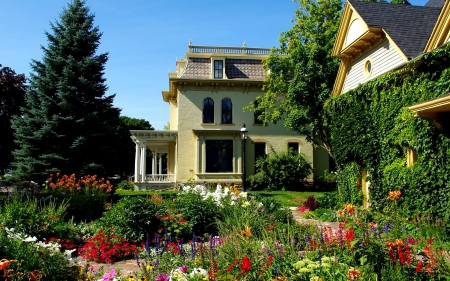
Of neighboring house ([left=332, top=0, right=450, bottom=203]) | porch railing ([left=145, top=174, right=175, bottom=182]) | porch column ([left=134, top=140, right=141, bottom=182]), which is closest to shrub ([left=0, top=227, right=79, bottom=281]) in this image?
neighboring house ([left=332, top=0, right=450, bottom=203])

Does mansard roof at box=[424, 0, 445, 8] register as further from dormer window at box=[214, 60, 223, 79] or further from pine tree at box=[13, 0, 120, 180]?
pine tree at box=[13, 0, 120, 180]

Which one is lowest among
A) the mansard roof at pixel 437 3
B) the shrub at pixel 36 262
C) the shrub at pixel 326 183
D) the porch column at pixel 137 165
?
the shrub at pixel 36 262

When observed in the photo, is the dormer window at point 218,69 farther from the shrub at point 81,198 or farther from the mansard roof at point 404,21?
the shrub at point 81,198

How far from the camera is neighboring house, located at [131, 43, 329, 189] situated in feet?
84.5

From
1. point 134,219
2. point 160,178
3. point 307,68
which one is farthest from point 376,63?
point 160,178

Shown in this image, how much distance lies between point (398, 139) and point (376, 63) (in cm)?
367

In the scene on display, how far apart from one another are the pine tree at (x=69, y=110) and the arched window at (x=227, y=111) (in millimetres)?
7563

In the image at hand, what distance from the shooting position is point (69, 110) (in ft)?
69.9

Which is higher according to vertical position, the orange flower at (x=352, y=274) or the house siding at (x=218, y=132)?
the house siding at (x=218, y=132)

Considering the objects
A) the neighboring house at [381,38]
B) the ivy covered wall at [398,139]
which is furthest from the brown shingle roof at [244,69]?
the ivy covered wall at [398,139]

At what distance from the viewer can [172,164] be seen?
29.2 metres

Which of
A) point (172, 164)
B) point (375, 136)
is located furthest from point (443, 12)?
point (172, 164)

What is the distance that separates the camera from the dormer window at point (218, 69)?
2645 centimetres

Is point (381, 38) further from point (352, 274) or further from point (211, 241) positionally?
point (352, 274)
